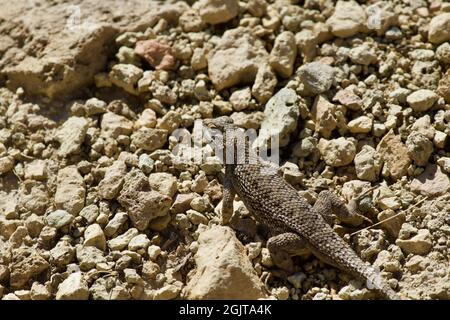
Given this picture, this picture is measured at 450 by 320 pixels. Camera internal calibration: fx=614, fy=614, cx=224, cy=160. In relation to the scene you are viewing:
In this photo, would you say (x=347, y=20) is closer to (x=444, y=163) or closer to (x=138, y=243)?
(x=444, y=163)

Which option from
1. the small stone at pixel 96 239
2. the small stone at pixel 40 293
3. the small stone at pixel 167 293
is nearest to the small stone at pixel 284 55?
the small stone at pixel 96 239

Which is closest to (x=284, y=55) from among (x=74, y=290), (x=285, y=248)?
(x=285, y=248)

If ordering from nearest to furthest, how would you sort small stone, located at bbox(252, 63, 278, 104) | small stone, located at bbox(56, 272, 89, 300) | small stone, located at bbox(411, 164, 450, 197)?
1. small stone, located at bbox(56, 272, 89, 300)
2. small stone, located at bbox(411, 164, 450, 197)
3. small stone, located at bbox(252, 63, 278, 104)

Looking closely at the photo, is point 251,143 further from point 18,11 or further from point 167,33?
point 18,11

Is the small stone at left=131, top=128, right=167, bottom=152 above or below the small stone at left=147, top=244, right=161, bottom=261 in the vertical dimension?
above

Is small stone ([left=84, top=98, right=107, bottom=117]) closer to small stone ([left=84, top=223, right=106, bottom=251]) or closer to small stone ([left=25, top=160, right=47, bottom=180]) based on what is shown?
small stone ([left=25, top=160, right=47, bottom=180])

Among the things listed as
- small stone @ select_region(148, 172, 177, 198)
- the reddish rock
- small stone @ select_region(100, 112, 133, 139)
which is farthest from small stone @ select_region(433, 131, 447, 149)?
small stone @ select_region(100, 112, 133, 139)
